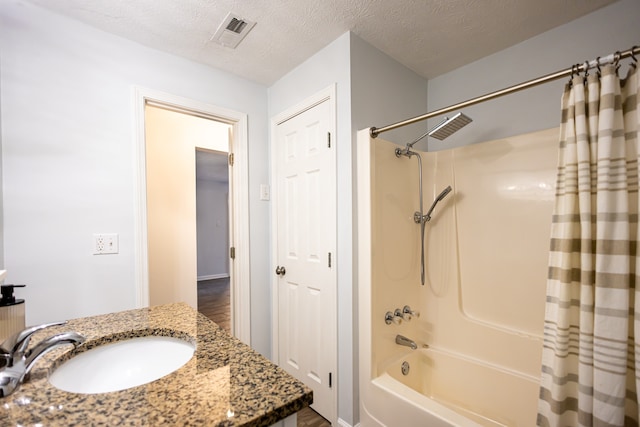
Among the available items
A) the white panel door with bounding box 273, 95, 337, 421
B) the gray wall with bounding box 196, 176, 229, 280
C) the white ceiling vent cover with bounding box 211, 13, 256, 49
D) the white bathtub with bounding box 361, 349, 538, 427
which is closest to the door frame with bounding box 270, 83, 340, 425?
the white panel door with bounding box 273, 95, 337, 421

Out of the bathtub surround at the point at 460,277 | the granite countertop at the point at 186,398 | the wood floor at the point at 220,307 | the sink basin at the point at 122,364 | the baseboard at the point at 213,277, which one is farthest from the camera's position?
the baseboard at the point at 213,277

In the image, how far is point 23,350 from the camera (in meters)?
0.66

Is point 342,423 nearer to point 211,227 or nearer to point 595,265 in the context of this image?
point 595,265

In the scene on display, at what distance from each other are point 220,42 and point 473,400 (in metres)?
2.64

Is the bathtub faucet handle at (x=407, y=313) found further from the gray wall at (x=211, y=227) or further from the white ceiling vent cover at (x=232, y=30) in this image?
the gray wall at (x=211, y=227)

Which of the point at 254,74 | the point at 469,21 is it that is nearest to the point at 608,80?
the point at 469,21

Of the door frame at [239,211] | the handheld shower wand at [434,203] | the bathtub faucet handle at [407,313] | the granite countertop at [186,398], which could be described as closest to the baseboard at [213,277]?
the door frame at [239,211]

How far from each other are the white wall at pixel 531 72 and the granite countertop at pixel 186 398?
2029mm

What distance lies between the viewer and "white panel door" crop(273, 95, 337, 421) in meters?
1.76

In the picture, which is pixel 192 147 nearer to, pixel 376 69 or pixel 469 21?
pixel 376 69

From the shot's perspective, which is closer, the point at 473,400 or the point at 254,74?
the point at 473,400

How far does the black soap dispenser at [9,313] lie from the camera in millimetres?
763

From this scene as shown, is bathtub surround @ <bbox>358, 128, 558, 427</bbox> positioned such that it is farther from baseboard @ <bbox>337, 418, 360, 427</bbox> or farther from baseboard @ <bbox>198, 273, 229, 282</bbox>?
baseboard @ <bbox>198, 273, 229, 282</bbox>

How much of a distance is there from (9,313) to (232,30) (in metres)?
1.64
